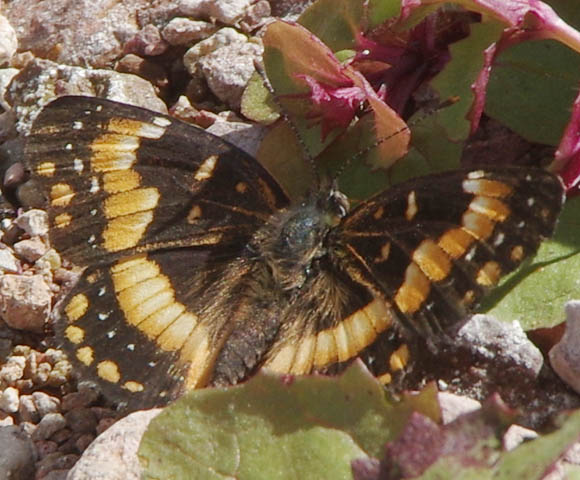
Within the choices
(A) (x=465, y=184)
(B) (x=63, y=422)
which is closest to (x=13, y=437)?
(B) (x=63, y=422)

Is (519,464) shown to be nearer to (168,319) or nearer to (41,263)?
(168,319)

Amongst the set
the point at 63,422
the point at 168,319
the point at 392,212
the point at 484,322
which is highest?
the point at 392,212

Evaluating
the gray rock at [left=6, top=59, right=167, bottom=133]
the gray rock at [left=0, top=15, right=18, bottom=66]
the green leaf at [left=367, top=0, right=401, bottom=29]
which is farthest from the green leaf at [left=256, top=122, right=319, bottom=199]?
the gray rock at [left=0, top=15, right=18, bottom=66]

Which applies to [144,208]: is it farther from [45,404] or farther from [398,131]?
[398,131]

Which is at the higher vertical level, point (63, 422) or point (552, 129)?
point (552, 129)

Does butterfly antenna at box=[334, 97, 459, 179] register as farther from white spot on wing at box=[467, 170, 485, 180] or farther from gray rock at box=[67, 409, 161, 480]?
gray rock at box=[67, 409, 161, 480]

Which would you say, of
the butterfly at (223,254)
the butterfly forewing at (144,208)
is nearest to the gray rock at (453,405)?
the butterfly at (223,254)
